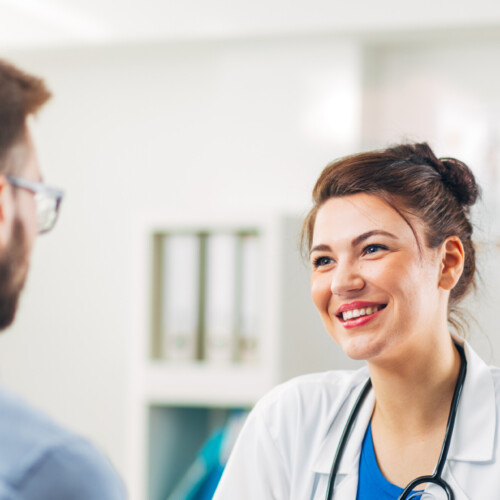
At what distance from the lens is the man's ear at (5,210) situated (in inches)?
27.7

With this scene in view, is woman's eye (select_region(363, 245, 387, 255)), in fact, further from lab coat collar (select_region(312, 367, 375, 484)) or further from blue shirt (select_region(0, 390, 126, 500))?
blue shirt (select_region(0, 390, 126, 500))

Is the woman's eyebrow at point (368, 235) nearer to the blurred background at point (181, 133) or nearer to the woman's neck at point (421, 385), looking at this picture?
the woman's neck at point (421, 385)

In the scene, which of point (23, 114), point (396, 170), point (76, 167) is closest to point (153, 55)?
point (76, 167)

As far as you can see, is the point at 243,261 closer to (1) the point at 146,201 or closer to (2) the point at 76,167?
(1) the point at 146,201

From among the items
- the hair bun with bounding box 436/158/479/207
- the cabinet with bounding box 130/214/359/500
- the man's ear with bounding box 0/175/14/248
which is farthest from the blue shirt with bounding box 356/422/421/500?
the cabinet with bounding box 130/214/359/500

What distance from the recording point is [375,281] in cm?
114

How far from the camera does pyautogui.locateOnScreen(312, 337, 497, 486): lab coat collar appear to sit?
1.10m

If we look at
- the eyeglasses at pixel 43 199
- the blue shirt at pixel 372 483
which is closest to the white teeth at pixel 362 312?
the blue shirt at pixel 372 483

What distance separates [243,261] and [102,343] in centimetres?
83

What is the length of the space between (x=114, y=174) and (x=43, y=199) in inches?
83.2

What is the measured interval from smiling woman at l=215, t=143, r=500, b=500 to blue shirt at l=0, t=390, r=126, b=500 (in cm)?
57

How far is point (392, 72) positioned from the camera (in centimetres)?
254

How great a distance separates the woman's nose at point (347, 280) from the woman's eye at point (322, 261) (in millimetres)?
47

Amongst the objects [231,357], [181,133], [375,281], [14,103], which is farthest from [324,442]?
[181,133]
